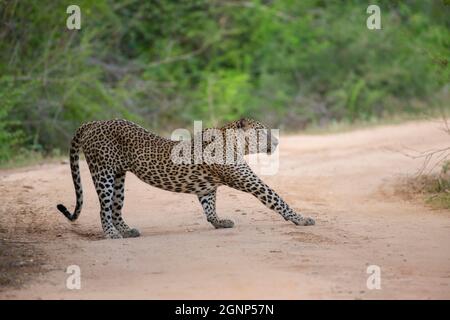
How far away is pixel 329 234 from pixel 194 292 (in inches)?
103

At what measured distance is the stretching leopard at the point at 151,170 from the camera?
30.0 feet

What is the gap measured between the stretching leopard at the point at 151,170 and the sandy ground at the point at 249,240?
256 mm

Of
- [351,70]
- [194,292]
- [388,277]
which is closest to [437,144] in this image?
[388,277]

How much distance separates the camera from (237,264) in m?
7.24

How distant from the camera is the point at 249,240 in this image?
834cm

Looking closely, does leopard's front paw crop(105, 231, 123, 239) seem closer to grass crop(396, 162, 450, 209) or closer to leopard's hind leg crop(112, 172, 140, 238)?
leopard's hind leg crop(112, 172, 140, 238)

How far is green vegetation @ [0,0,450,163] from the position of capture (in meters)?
21.2

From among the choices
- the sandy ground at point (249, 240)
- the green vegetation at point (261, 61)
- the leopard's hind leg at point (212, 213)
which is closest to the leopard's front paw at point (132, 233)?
the sandy ground at point (249, 240)

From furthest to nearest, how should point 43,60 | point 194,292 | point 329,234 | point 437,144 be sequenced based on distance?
1. point 43,60
2. point 437,144
3. point 329,234
4. point 194,292

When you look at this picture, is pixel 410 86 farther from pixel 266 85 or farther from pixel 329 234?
pixel 329 234

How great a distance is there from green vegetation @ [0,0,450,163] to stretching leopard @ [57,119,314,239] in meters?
9.16

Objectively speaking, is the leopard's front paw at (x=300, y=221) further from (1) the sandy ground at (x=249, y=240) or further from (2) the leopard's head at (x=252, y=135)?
(2) the leopard's head at (x=252, y=135)

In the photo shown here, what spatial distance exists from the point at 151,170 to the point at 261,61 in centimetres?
1642

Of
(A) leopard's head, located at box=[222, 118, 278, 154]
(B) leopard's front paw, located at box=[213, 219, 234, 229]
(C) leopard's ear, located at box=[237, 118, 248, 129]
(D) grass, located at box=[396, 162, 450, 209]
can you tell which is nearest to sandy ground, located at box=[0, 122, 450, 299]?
(B) leopard's front paw, located at box=[213, 219, 234, 229]
